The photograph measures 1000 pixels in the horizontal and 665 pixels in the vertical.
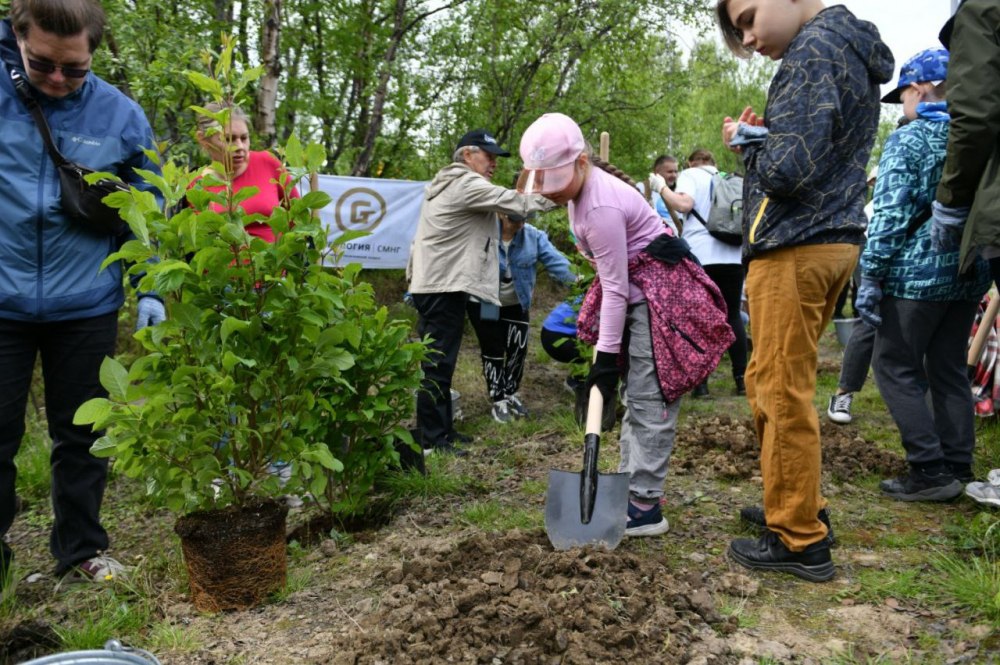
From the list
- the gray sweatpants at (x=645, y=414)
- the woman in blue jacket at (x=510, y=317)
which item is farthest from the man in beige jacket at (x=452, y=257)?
the gray sweatpants at (x=645, y=414)

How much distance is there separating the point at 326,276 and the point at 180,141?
16.9ft

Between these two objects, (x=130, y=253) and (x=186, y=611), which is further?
(x=186, y=611)

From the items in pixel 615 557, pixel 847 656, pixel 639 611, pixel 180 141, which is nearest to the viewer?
pixel 847 656

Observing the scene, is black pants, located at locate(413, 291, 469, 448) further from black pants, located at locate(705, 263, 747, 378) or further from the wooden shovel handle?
the wooden shovel handle

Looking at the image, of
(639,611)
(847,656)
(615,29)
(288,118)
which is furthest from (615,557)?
(615,29)

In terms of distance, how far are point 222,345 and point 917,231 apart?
2986 mm

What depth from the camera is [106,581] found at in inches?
118

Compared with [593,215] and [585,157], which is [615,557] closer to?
[593,215]

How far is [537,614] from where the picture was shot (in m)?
2.23

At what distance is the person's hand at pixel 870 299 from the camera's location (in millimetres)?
3400

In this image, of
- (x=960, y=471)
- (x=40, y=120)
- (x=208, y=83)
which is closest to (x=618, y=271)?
(x=208, y=83)

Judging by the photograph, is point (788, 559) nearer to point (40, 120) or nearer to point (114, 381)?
point (114, 381)

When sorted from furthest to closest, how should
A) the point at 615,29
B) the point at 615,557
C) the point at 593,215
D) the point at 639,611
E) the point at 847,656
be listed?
the point at 615,29 → the point at 593,215 → the point at 615,557 → the point at 639,611 → the point at 847,656

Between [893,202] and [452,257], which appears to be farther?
[452,257]
